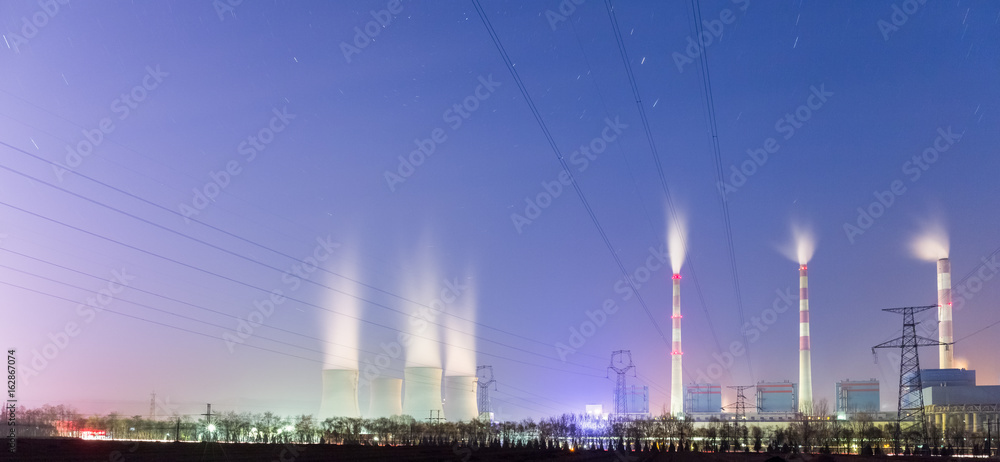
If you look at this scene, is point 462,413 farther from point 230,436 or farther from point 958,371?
point 958,371

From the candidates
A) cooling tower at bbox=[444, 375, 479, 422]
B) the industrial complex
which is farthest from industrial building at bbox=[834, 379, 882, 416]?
cooling tower at bbox=[444, 375, 479, 422]

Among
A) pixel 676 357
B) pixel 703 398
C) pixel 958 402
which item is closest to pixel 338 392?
pixel 676 357

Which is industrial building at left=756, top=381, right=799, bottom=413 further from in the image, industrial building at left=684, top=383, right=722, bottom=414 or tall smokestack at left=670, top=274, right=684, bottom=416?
tall smokestack at left=670, top=274, right=684, bottom=416

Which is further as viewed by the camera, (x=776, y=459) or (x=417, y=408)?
(x=417, y=408)

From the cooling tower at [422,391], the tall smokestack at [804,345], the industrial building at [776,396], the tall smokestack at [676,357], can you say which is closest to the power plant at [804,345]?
the tall smokestack at [804,345]

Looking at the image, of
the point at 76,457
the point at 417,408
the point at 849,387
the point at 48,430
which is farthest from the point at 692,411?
the point at 76,457

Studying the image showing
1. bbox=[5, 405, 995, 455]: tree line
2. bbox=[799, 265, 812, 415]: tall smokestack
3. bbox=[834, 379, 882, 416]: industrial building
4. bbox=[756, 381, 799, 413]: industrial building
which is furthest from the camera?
bbox=[756, 381, 799, 413]: industrial building
